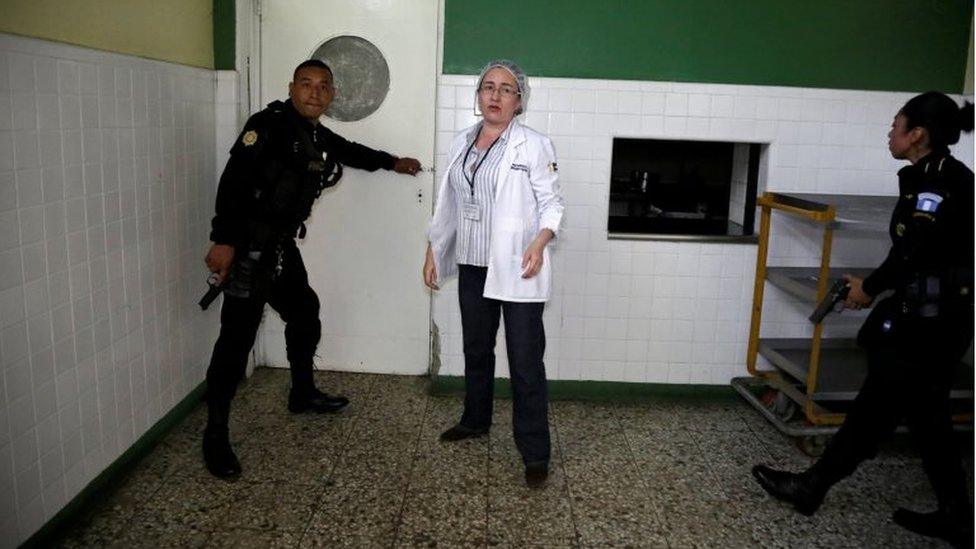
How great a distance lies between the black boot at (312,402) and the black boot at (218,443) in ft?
1.82

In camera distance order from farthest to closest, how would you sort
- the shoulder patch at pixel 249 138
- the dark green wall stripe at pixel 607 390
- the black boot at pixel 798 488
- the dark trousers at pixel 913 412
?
the dark green wall stripe at pixel 607 390 < the shoulder patch at pixel 249 138 < the black boot at pixel 798 488 < the dark trousers at pixel 913 412

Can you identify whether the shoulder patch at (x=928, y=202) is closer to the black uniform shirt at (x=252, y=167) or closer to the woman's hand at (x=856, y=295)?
the woman's hand at (x=856, y=295)

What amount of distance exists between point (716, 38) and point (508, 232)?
1694mm

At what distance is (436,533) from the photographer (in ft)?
9.06

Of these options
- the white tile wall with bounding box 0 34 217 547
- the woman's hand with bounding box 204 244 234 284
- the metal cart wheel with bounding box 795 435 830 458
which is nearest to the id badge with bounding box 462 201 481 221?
the woman's hand with bounding box 204 244 234 284

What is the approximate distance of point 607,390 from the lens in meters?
4.17

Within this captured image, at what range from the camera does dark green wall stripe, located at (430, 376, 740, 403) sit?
4.16m

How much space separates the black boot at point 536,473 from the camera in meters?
3.13

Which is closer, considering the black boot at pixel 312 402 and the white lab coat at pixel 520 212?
the white lab coat at pixel 520 212

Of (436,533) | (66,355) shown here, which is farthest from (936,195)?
(66,355)

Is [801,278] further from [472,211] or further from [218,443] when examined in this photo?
[218,443]

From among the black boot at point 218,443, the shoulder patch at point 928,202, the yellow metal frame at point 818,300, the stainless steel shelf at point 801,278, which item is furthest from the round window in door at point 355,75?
the shoulder patch at point 928,202

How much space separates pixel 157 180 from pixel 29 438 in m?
1.25

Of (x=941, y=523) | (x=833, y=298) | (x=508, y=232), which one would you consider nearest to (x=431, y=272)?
(x=508, y=232)
